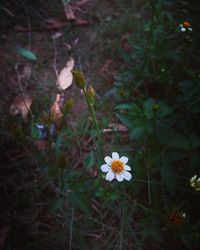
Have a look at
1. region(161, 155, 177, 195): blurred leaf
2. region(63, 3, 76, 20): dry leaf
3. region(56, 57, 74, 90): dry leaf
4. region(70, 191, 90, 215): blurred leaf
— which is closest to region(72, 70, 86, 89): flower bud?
region(70, 191, 90, 215): blurred leaf

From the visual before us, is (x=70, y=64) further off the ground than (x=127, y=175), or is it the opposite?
(x=70, y=64)

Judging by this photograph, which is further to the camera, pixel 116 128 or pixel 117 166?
pixel 116 128

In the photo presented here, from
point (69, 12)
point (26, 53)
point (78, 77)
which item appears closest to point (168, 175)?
point (78, 77)

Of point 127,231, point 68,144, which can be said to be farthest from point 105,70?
point 127,231

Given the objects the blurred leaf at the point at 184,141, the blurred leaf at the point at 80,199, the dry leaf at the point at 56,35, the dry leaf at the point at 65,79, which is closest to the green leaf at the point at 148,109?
the blurred leaf at the point at 184,141

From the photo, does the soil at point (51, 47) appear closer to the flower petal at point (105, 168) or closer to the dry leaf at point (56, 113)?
the dry leaf at point (56, 113)

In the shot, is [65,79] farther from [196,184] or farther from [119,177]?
[196,184]
